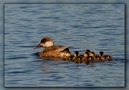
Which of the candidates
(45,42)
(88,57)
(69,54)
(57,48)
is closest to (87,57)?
(88,57)

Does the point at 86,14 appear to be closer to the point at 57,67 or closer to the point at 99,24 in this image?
the point at 99,24

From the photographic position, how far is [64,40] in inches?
199

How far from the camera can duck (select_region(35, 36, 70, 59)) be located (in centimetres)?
506

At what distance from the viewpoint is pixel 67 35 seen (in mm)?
5066

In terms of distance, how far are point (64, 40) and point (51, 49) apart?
13cm

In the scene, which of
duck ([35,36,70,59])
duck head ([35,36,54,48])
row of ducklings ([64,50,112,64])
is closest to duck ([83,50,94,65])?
row of ducklings ([64,50,112,64])

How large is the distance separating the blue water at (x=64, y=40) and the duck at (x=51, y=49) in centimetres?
4

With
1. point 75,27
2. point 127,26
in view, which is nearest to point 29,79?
point 75,27

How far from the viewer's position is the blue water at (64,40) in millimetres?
5047

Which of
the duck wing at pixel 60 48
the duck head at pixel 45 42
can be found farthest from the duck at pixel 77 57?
the duck head at pixel 45 42

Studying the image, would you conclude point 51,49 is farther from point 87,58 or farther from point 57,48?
point 87,58

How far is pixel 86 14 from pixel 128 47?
1.41 feet

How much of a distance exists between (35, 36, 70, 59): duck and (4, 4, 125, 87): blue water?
4cm

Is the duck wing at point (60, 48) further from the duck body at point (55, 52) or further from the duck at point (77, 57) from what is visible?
the duck at point (77, 57)
